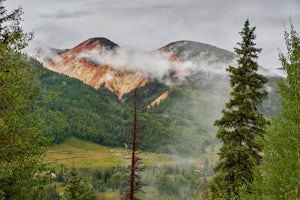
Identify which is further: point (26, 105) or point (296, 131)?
point (26, 105)

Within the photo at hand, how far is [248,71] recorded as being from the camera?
26625 mm

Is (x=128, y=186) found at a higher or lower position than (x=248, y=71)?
lower

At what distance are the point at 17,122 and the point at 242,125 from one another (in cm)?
1561

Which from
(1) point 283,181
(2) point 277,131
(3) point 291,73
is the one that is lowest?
(1) point 283,181

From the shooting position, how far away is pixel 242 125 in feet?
85.3

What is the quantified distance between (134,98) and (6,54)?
9.53 m

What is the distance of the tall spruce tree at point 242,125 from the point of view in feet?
82.8

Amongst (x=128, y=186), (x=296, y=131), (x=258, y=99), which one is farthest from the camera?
(x=258, y=99)

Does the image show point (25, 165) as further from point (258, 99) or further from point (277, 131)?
point (258, 99)

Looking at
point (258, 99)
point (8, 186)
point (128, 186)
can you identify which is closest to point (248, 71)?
point (258, 99)

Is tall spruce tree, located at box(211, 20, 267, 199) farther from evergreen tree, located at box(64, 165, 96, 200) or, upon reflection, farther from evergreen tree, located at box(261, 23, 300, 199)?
evergreen tree, located at box(64, 165, 96, 200)

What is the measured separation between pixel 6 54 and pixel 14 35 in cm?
114

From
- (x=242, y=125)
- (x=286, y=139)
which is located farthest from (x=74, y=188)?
(x=286, y=139)

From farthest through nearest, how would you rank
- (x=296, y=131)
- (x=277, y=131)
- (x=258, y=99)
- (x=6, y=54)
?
(x=258, y=99) < (x=6, y=54) < (x=277, y=131) < (x=296, y=131)
